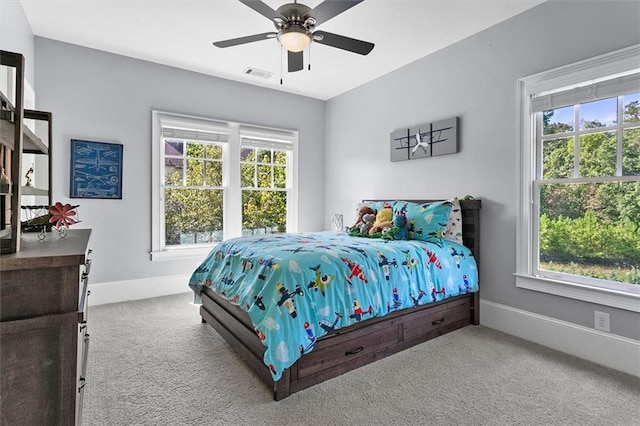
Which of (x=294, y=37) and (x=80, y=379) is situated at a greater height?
(x=294, y=37)

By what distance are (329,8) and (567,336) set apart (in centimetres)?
301

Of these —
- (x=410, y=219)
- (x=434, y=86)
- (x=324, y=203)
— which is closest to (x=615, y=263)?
(x=410, y=219)

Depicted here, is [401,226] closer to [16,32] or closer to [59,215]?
[59,215]

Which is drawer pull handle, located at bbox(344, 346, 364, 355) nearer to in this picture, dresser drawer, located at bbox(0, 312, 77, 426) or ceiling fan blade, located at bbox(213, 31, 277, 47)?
dresser drawer, located at bbox(0, 312, 77, 426)

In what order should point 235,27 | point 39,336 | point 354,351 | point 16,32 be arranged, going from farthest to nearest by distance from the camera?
point 235,27, point 16,32, point 354,351, point 39,336

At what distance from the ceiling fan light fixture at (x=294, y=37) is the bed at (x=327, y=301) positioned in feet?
4.79

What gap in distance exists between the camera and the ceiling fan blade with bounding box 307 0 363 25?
206 centimetres

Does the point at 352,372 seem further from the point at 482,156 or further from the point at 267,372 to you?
the point at 482,156

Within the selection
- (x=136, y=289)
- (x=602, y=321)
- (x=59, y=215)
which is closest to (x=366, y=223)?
(x=602, y=321)

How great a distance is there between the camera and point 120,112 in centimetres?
384

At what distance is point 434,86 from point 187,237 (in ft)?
11.8

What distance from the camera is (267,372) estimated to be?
6.77 feet

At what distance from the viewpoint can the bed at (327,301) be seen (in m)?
1.99

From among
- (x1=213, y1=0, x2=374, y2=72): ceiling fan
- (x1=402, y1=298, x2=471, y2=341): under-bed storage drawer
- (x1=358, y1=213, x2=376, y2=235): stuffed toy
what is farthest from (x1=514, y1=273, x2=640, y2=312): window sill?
(x1=213, y1=0, x2=374, y2=72): ceiling fan
